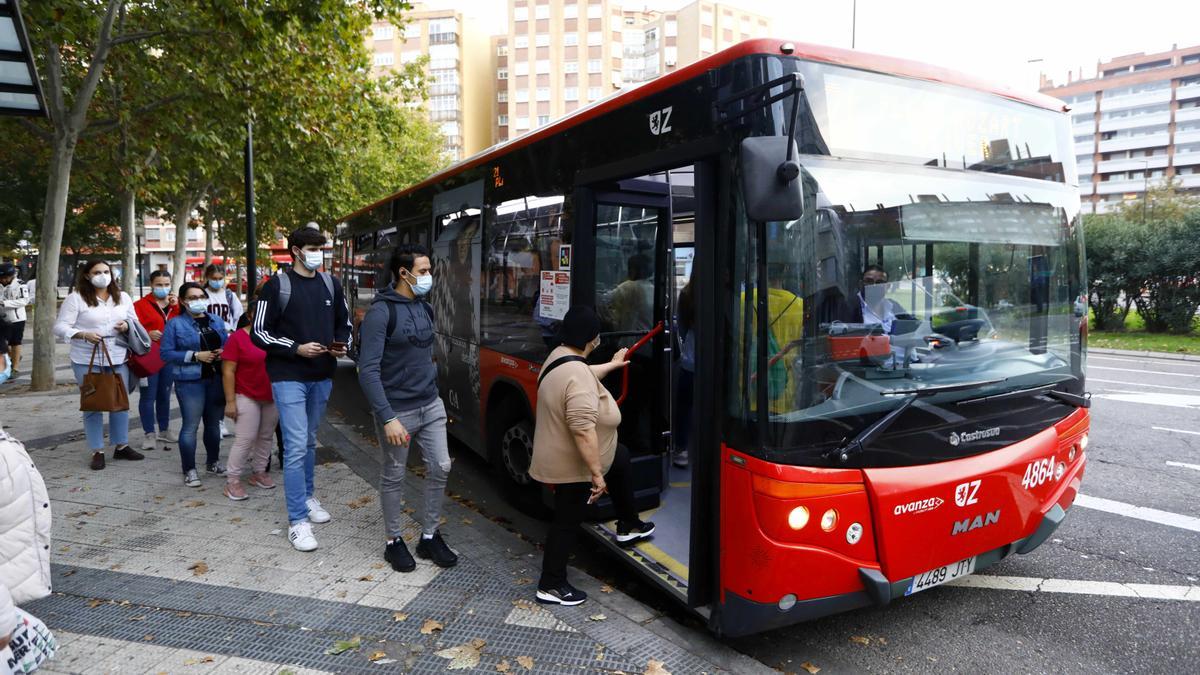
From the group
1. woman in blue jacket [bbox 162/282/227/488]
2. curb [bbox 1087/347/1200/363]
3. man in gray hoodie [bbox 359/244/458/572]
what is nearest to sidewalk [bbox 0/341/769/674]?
man in gray hoodie [bbox 359/244/458/572]

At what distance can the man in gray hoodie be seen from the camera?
415 centimetres

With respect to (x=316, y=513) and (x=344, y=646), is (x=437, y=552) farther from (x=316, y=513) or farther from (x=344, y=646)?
(x=316, y=513)

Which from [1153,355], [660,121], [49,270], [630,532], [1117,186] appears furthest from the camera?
[1117,186]

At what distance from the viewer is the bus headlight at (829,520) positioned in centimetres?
316

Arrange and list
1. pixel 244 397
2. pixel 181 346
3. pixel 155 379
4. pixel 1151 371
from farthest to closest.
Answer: pixel 1151 371, pixel 155 379, pixel 181 346, pixel 244 397

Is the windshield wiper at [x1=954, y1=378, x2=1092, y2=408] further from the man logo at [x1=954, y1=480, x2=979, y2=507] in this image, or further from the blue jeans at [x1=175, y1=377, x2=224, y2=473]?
the blue jeans at [x1=175, y1=377, x2=224, y2=473]

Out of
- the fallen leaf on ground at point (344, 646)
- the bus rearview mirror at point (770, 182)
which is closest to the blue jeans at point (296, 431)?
the fallen leaf on ground at point (344, 646)

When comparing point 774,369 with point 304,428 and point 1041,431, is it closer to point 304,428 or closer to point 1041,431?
point 1041,431

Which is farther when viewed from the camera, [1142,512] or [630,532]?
[1142,512]

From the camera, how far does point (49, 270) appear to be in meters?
11.5

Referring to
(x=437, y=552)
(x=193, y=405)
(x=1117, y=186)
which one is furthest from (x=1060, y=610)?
Result: (x=1117, y=186)

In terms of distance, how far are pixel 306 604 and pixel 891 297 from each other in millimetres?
3446

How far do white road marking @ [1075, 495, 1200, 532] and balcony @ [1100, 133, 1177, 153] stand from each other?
104 m

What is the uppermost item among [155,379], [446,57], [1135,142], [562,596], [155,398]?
[446,57]
